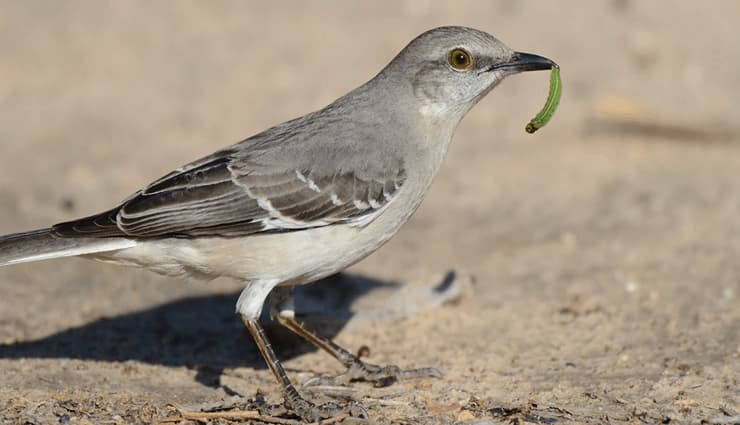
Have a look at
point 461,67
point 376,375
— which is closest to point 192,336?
point 376,375

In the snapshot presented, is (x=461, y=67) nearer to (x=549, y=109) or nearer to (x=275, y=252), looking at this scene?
(x=549, y=109)

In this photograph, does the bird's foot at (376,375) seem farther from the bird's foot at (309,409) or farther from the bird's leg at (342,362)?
the bird's foot at (309,409)

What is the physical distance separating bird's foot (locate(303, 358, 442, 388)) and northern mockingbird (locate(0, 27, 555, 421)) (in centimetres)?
1

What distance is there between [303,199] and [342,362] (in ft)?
4.34

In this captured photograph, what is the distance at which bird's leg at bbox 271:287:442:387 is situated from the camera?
23.0 feet

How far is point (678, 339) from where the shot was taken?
7453 mm

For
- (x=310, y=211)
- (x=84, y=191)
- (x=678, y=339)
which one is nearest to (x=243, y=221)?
(x=310, y=211)

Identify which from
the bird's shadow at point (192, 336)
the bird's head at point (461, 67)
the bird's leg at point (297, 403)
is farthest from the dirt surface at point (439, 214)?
the bird's head at point (461, 67)

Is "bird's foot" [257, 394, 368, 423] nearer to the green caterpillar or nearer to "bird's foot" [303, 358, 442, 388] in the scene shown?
"bird's foot" [303, 358, 442, 388]

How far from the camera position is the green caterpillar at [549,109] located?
6.82m

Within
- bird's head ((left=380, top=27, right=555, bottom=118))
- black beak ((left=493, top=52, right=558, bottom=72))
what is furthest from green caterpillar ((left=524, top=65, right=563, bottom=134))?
bird's head ((left=380, top=27, right=555, bottom=118))

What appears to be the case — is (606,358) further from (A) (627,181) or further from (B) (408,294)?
(A) (627,181)

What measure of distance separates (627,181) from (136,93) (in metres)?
5.92

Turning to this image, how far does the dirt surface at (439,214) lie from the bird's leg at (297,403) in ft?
0.81
